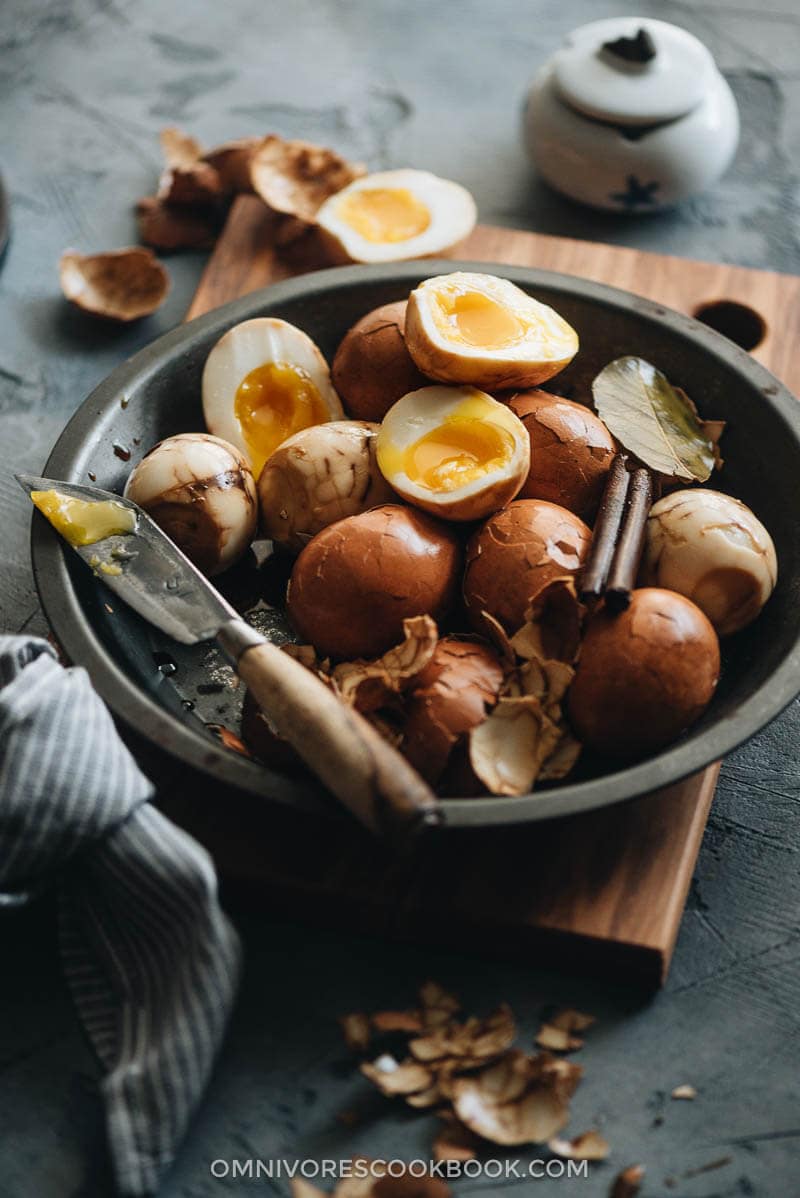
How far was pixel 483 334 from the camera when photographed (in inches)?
45.1

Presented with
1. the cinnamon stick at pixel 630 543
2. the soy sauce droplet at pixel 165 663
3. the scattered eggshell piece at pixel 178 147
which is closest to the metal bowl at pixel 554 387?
the soy sauce droplet at pixel 165 663

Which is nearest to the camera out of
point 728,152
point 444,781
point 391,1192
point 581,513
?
point 391,1192

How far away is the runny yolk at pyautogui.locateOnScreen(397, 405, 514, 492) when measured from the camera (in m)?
1.07

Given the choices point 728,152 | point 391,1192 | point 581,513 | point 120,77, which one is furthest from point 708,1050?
point 120,77

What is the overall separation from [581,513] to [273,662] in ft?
1.26

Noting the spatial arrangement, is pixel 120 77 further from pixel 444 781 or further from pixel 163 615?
pixel 444 781

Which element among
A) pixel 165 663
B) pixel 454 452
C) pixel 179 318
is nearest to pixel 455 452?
pixel 454 452

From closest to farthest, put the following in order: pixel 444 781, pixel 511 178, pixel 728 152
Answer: pixel 444 781, pixel 728 152, pixel 511 178

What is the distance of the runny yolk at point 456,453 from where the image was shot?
1069mm

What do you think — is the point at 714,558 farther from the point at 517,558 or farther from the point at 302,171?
the point at 302,171

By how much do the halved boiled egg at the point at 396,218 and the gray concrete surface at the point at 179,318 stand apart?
26 centimetres

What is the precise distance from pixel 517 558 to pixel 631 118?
2.95 ft

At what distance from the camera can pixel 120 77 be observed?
2.00 metres

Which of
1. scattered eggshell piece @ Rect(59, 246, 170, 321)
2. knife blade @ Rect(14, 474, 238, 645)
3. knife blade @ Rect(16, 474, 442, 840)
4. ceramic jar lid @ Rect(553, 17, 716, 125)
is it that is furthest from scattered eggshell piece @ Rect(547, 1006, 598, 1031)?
ceramic jar lid @ Rect(553, 17, 716, 125)
